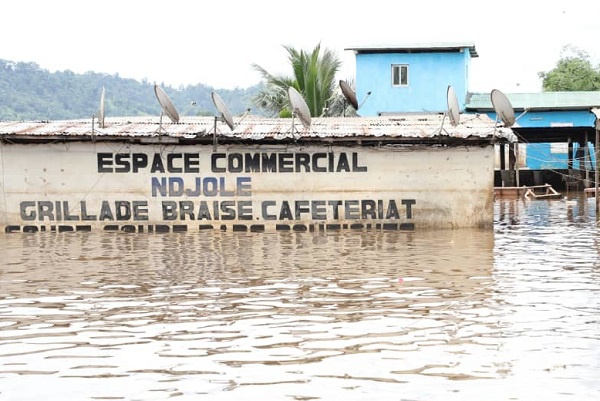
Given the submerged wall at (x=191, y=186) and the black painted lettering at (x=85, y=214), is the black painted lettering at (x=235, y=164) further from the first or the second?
the black painted lettering at (x=85, y=214)

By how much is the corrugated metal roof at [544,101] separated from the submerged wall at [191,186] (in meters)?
19.1

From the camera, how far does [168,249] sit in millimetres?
14750

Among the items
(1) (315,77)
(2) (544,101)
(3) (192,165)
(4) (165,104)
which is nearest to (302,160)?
(3) (192,165)

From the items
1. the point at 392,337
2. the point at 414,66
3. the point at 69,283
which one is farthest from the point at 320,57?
the point at 392,337

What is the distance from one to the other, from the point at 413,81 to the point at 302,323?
101ft

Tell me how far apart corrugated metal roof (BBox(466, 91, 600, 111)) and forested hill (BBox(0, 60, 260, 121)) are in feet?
129

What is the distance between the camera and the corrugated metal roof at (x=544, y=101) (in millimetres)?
35156

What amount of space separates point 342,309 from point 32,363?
3.23 metres

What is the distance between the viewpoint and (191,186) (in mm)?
18031

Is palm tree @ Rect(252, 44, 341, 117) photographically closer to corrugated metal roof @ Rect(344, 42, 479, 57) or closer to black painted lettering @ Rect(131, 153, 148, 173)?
corrugated metal roof @ Rect(344, 42, 479, 57)

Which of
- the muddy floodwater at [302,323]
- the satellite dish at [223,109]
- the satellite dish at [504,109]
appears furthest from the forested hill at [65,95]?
the muddy floodwater at [302,323]

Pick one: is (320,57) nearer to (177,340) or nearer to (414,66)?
(414,66)

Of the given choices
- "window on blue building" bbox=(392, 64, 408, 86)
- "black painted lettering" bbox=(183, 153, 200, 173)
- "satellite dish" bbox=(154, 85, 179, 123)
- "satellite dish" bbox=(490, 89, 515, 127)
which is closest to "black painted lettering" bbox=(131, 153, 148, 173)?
"black painted lettering" bbox=(183, 153, 200, 173)

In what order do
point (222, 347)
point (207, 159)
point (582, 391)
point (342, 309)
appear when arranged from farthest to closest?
point (207, 159) < point (342, 309) < point (222, 347) < point (582, 391)
